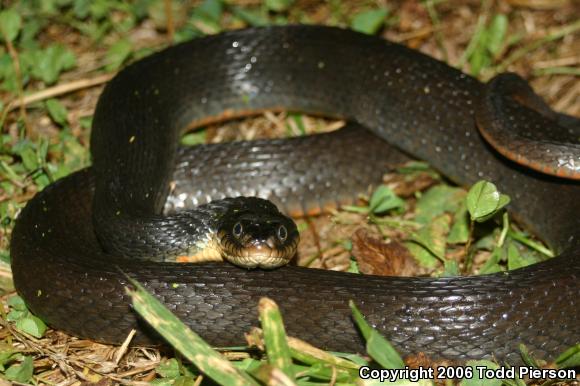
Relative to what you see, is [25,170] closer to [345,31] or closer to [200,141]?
[200,141]

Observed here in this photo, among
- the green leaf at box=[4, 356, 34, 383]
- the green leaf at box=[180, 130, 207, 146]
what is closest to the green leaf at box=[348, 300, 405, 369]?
the green leaf at box=[4, 356, 34, 383]

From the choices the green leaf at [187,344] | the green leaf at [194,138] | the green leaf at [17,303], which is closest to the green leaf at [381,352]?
the green leaf at [187,344]

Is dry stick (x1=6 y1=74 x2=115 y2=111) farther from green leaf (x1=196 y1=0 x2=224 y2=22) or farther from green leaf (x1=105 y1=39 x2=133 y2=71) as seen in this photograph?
green leaf (x1=196 y1=0 x2=224 y2=22)

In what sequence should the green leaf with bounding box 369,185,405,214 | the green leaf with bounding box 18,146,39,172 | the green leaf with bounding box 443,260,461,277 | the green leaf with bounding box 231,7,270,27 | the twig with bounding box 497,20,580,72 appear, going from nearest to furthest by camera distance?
the green leaf with bounding box 443,260,461,277, the green leaf with bounding box 369,185,405,214, the green leaf with bounding box 18,146,39,172, the twig with bounding box 497,20,580,72, the green leaf with bounding box 231,7,270,27

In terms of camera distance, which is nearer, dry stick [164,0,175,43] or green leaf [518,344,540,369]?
green leaf [518,344,540,369]

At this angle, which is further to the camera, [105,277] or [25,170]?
[25,170]

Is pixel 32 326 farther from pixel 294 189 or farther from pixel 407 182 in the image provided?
pixel 407 182

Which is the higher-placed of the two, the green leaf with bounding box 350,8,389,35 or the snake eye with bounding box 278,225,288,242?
the green leaf with bounding box 350,8,389,35

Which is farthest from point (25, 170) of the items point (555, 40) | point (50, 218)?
point (555, 40)
